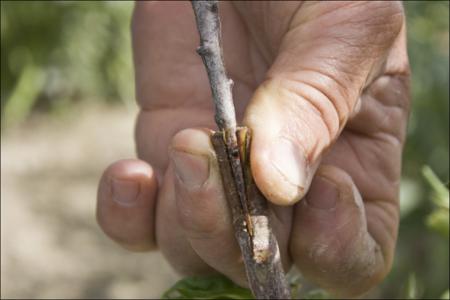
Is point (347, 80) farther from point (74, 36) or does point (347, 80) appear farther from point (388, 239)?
point (74, 36)

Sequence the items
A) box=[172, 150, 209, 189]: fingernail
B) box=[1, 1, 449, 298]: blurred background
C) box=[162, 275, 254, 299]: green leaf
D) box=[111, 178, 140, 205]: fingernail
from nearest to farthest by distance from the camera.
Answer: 1. box=[172, 150, 209, 189]: fingernail
2. box=[162, 275, 254, 299]: green leaf
3. box=[111, 178, 140, 205]: fingernail
4. box=[1, 1, 449, 298]: blurred background

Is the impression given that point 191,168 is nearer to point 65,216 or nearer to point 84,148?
point 65,216

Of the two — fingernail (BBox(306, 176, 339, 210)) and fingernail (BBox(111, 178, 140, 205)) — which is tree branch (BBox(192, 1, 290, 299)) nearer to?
fingernail (BBox(306, 176, 339, 210))

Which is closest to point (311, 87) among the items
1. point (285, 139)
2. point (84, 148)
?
point (285, 139)

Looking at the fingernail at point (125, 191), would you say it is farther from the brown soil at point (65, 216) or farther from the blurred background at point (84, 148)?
the brown soil at point (65, 216)

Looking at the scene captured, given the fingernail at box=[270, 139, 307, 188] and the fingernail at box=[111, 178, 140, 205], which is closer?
the fingernail at box=[270, 139, 307, 188]

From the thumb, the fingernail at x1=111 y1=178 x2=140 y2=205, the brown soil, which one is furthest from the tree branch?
the brown soil

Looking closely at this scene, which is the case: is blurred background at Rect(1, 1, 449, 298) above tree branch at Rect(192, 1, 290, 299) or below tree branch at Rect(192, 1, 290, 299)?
below

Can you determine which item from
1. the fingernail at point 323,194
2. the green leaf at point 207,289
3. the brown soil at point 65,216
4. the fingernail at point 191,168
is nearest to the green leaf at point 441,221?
the fingernail at point 323,194

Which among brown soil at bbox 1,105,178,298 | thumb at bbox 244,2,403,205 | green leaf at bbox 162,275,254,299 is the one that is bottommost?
brown soil at bbox 1,105,178,298
